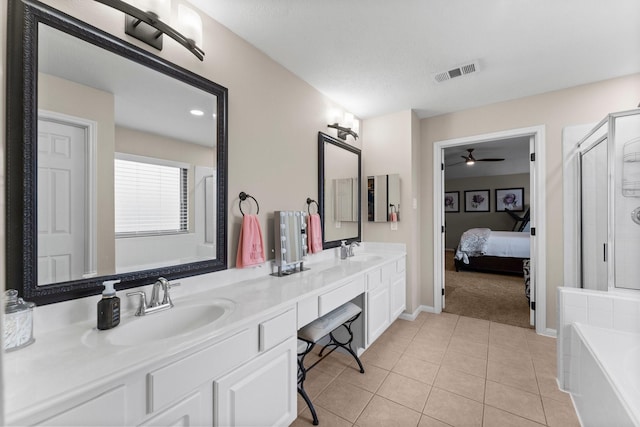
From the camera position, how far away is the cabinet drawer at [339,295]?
187cm

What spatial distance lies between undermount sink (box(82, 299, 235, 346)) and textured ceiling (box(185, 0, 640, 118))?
5.51ft

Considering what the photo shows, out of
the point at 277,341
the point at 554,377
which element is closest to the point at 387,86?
the point at 277,341

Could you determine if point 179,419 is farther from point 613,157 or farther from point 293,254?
point 613,157

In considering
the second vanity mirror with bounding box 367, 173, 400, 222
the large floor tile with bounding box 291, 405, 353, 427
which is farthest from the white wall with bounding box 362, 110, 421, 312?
the large floor tile with bounding box 291, 405, 353, 427

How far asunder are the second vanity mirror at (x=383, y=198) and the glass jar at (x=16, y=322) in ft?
9.37

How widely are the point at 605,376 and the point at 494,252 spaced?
4164mm

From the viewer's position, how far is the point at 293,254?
228 cm

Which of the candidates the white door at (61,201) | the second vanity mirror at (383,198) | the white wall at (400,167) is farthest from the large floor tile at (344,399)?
the second vanity mirror at (383,198)

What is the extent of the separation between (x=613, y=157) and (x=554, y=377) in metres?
1.60

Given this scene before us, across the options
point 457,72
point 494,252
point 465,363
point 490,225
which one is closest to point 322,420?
point 465,363

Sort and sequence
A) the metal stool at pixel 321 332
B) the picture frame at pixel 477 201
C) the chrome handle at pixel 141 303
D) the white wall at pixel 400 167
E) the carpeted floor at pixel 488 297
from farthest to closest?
1. the picture frame at pixel 477 201
2. the carpeted floor at pixel 488 297
3. the white wall at pixel 400 167
4. the metal stool at pixel 321 332
5. the chrome handle at pixel 141 303

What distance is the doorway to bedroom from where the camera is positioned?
3111 mm

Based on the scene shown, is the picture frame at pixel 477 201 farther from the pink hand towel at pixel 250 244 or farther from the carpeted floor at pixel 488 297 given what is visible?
the pink hand towel at pixel 250 244

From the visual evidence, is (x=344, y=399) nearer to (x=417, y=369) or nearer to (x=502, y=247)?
(x=417, y=369)
